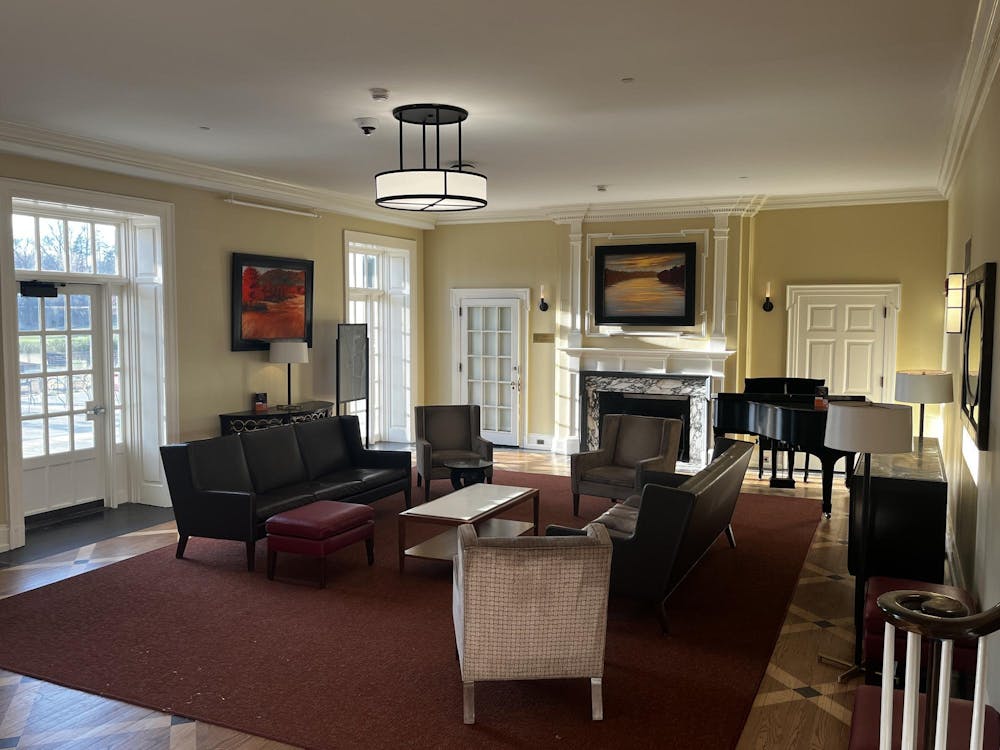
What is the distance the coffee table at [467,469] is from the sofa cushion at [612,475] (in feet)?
3.20

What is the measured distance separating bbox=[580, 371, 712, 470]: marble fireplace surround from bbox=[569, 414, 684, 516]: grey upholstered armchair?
2.29 meters

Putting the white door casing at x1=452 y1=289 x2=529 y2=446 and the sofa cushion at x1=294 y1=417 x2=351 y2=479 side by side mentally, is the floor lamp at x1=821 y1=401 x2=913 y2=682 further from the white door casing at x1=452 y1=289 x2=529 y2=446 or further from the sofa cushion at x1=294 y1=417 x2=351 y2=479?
the white door casing at x1=452 y1=289 x2=529 y2=446

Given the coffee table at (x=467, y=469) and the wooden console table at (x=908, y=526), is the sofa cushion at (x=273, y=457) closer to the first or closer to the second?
the coffee table at (x=467, y=469)

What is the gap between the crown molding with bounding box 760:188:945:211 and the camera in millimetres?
8805

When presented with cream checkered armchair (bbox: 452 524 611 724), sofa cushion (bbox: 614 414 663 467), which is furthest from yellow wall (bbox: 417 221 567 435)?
cream checkered armchair (bbox: 452 524 611 724)

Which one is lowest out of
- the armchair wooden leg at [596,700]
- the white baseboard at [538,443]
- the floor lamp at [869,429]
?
the armchair wooden leg at [596,700]

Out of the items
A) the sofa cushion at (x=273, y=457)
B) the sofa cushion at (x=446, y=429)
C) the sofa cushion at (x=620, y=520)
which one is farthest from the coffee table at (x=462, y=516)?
the sofa cushion at (x=446, y=429)

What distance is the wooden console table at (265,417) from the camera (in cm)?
799

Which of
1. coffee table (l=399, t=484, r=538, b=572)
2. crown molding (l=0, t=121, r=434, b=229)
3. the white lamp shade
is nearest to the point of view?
coffee table (l=399, t=484, r=538, b=572)

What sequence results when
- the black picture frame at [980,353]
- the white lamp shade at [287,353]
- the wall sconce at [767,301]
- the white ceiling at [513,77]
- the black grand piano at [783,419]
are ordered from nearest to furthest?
the white ceiling at [513,77]
the black picture frame at [980,353]
the black grand piano at [783,419]
the white lamp shade at [287,353]
the wall sconce at [767,301]

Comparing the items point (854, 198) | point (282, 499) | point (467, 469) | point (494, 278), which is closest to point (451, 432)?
point (467, 469)

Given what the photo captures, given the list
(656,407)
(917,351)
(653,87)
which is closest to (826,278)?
(917,351)

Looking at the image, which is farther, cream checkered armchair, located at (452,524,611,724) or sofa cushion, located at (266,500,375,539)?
sofa cushion, located at (266,500,375,539)

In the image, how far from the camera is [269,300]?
8.61 m
